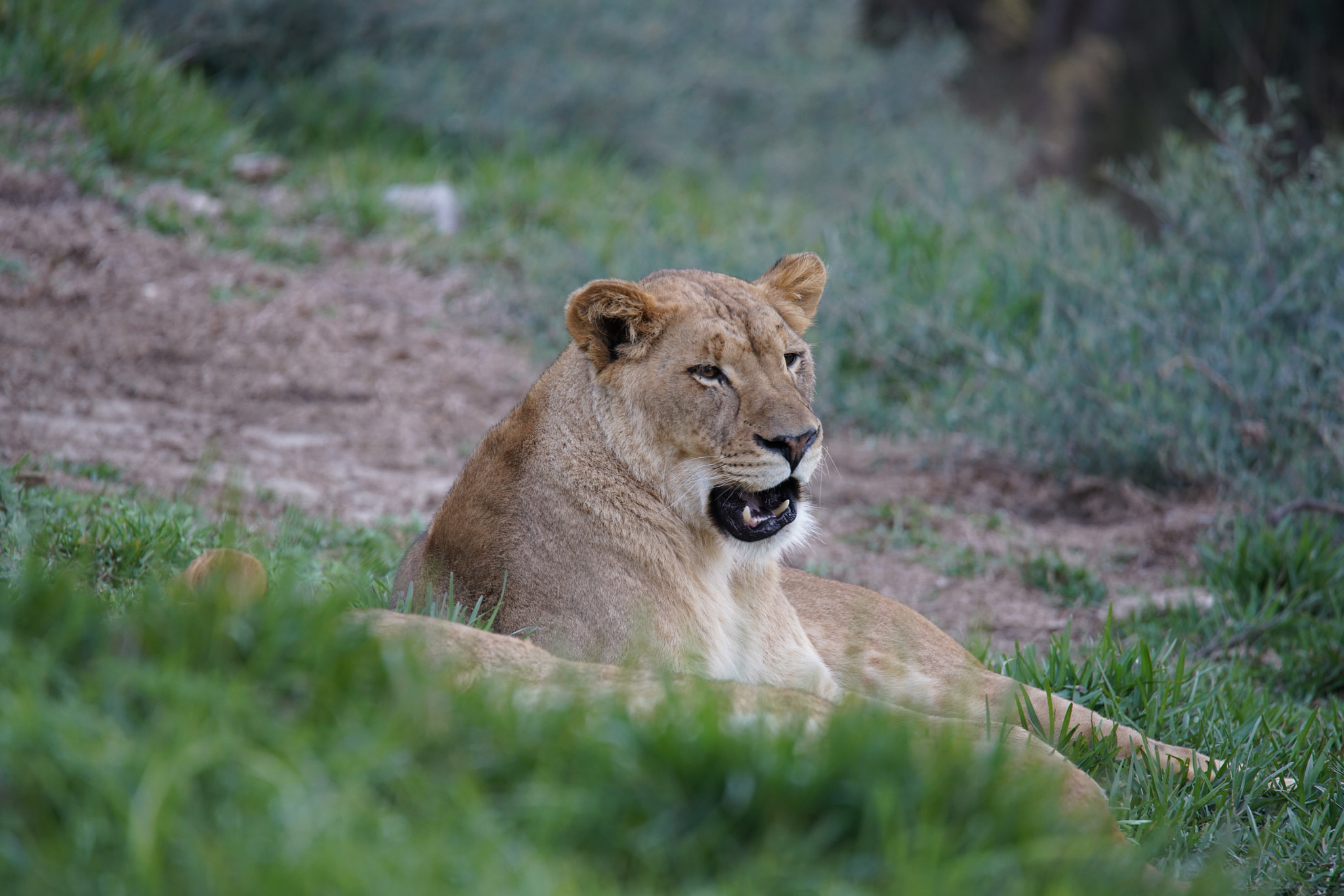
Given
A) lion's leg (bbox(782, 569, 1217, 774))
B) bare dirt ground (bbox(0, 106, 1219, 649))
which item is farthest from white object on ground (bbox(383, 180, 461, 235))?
lion's leg (bbox(782, 569, 1217, 774))

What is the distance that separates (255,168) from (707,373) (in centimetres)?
638

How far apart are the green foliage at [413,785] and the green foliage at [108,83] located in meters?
6.86

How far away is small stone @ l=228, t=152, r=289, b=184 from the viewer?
8.79 meters

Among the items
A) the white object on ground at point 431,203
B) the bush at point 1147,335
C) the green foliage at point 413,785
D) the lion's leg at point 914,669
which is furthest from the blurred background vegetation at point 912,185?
the green foliage at point 413,785

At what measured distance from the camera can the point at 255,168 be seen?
8805 millimetres

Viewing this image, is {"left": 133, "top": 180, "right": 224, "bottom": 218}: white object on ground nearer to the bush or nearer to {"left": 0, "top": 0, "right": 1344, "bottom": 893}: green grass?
{"left": 0, "top": 0, "right": 1344, "bottom": 893}: green grass

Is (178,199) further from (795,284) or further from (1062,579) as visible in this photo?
(1062,579)

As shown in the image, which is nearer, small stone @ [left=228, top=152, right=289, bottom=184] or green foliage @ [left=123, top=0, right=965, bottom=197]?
small stone @ [left=228, top=152, right=289, bottom=184]

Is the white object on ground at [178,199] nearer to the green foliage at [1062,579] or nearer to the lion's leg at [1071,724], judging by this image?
the green foliage at [1062,579]

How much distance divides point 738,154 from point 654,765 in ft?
37.2

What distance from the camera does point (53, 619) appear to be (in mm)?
2158

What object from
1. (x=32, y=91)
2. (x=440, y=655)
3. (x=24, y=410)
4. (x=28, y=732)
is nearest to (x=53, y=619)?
(x=28, y=732)

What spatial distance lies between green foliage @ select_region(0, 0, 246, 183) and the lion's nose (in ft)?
20.9

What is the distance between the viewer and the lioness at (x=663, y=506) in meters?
3.25
